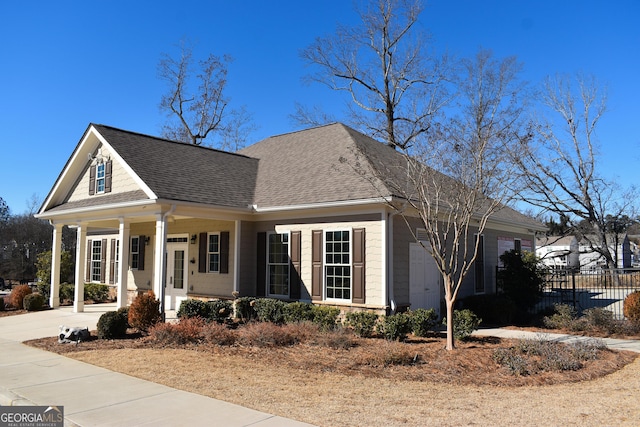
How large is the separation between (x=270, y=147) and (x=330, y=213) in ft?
25.6

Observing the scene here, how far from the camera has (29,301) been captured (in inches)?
712

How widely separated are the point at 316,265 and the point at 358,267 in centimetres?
153

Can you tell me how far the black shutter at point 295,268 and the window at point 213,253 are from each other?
119 inches

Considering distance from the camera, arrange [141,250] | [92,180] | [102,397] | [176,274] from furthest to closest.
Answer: [141,250]
[176,274]
[92,180]
[102,397]

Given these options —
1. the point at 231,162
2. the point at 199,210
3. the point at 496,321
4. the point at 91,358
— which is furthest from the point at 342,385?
the point at 231,162

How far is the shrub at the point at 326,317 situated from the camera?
495 inches

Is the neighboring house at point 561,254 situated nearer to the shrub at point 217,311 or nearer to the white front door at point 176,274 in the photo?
the shrub at point 217,311

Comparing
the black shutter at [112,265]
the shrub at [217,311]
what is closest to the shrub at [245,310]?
the shrub at [217,311]

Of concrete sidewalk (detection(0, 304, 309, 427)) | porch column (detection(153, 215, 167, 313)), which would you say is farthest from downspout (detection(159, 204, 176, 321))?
concrete sidewalk (detection(0, 304, 309, 427))

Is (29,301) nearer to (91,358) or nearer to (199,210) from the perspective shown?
(199,210)

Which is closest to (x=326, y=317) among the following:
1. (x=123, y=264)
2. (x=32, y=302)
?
(x=123, y=264)

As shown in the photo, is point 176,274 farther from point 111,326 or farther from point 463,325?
point 463,325

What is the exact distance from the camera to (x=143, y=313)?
42.1 feet

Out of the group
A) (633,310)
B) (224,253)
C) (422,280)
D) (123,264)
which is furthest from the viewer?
(224,253)
